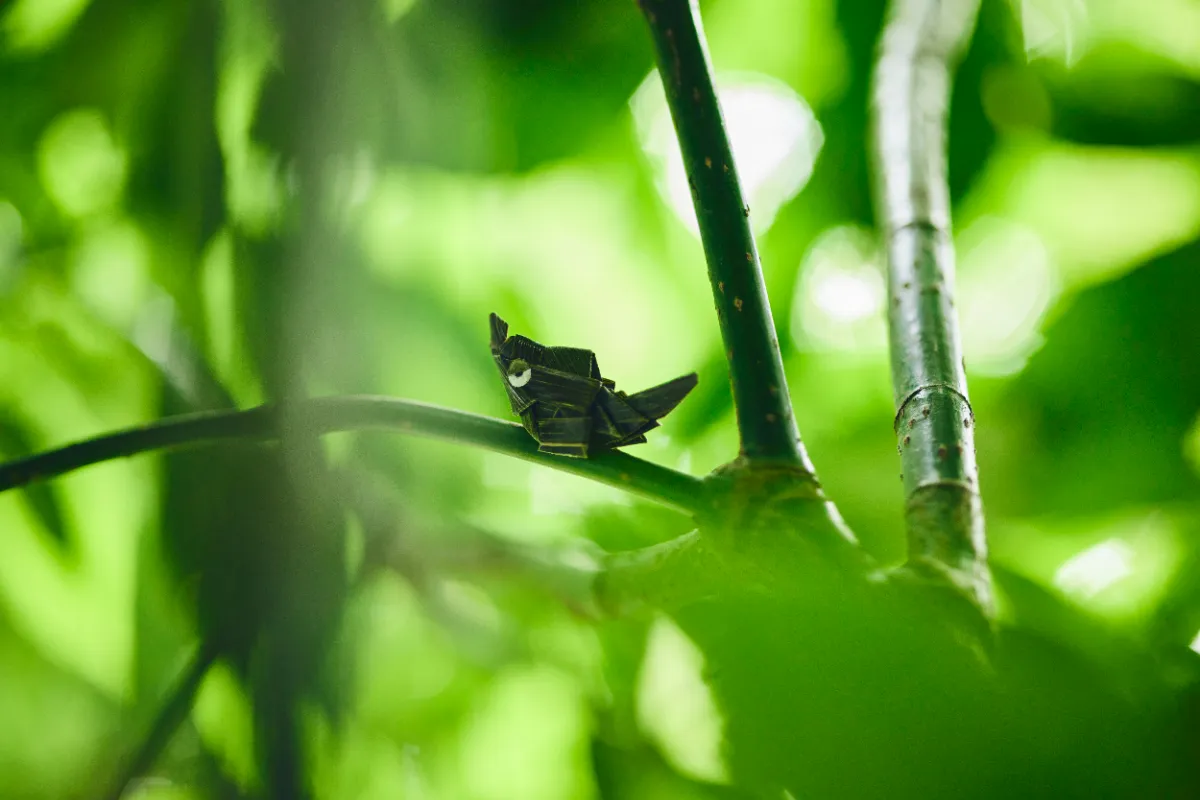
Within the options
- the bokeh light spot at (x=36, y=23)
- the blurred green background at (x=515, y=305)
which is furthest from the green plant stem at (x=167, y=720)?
the bokeh light spot at (x=36, y=23)

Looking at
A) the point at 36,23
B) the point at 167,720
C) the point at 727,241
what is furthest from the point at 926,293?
the point at 36,23

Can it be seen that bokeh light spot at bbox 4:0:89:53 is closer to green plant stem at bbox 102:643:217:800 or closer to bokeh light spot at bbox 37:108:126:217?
bokeh light spot at bbox 37:108:126:217

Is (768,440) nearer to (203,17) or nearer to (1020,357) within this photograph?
(1020,357)

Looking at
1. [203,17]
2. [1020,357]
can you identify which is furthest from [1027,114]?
[203,17]

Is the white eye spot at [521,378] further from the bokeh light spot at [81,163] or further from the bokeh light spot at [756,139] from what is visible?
the bokeh light spot at [81,163]

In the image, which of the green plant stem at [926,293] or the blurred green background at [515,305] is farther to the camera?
the blurred green background at [515,305]

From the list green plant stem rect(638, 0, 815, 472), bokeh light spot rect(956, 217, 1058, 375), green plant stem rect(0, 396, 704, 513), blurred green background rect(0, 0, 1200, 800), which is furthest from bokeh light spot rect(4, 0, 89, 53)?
bokeh light spot rect(956, 217, 1058, 375)
